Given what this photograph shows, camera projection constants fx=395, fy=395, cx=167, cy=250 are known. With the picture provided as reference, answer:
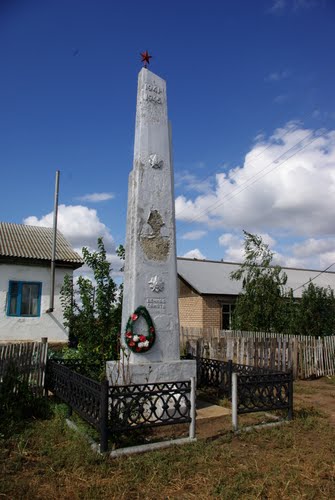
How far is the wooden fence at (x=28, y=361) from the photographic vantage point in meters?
6.67

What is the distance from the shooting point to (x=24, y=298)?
12.3 m

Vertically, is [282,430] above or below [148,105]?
below

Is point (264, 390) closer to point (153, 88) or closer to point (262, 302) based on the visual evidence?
Result: point (153, 88)

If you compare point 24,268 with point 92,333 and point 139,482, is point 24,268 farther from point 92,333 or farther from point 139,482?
point 139,482

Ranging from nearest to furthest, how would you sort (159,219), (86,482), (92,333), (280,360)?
1. (86,482)
2. (159,219)
3. (92,333)
4. (280,360)

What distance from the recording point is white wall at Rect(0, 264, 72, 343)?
39.3ft

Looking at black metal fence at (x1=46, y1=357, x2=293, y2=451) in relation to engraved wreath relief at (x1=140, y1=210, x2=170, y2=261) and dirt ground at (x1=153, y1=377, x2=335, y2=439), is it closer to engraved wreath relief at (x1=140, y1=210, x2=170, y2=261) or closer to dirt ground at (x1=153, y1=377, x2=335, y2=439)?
dirt ground at (x1=153, y1=377, x2=335, y2=439)

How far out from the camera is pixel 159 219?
6.62m

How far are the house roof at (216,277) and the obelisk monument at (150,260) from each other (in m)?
12.4

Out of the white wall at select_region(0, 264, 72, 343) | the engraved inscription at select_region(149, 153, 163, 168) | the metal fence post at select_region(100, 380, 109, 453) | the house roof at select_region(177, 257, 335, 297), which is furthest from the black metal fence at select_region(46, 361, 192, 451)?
the house roof at select_region(177, 257, 335, 297)

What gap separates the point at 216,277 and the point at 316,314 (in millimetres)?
8870

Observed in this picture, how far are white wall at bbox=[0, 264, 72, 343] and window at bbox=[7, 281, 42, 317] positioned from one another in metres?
0.12

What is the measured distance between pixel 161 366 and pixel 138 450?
168cm

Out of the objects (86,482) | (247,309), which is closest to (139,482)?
(86,482)
